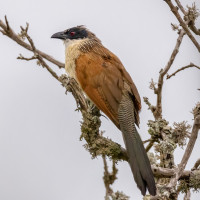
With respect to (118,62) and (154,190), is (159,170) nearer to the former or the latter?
(154,190)

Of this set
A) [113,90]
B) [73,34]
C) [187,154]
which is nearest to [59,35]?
[73,34]

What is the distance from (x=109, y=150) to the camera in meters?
3.17

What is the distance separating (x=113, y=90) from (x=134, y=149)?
35.3 inches

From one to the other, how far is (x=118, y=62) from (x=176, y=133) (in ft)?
4.58

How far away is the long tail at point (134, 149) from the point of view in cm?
295

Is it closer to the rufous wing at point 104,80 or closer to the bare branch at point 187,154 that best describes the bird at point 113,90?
the rufous wing at point 104,80

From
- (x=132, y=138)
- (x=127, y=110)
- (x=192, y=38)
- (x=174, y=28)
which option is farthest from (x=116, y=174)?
(x=174, y=28)

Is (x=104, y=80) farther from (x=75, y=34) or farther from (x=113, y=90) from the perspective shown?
(x=75, y=34)

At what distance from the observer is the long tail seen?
116 inches

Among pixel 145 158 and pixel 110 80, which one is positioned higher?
pixel 110 80

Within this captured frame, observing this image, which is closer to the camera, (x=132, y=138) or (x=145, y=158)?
(x=145, y=158)

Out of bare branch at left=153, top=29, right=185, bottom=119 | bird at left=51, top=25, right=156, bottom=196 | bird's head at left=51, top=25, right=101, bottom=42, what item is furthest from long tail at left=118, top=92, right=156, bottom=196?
bird's head at left=51, top=25, right=101, bottom=42

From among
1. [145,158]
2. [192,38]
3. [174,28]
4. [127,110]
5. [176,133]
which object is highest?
[174,28]

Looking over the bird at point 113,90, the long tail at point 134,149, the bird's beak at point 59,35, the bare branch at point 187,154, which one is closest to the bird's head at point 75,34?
the bird's beak at point 59,35
